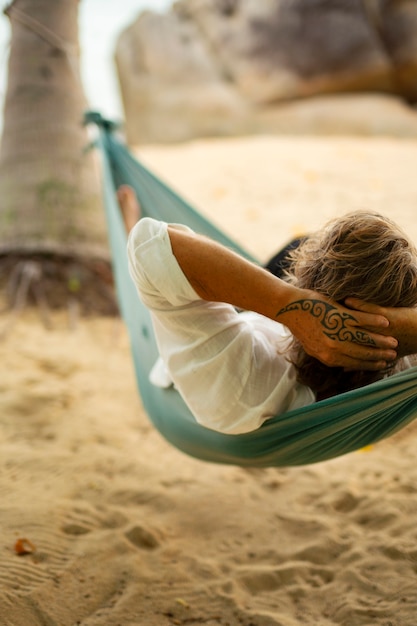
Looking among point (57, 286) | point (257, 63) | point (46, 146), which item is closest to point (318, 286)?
point (57, 286)

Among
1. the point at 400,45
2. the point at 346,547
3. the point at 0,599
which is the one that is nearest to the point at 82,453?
the point at 0,599

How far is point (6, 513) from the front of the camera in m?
1.71

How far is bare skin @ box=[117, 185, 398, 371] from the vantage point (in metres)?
1.15

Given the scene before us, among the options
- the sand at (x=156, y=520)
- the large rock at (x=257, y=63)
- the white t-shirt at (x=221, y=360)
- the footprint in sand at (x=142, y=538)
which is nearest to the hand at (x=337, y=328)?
the white t-shirt at (x=221, y=360)

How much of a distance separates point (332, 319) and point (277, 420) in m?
0.28

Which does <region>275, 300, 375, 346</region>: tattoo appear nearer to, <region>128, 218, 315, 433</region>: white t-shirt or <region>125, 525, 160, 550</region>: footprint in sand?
<region>128, 218, 315, 433</region>: white t-shirt

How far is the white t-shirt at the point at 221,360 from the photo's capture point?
1251 mm

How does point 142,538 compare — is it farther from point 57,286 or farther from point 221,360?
point 57,286

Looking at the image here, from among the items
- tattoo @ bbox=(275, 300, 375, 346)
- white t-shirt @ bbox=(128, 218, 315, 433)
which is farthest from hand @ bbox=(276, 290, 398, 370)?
white t-shirt @ bbox=(128, 218, 315, 433)

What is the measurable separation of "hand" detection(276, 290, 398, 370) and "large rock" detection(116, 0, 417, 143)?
7.16 m

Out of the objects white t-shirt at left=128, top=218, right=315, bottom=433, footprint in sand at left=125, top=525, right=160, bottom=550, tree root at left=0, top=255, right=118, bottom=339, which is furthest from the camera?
tree root at left=0, top=255, right=118, bottom=339

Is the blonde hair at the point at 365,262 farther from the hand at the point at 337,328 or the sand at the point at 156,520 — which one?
the sand at the point at 156,520

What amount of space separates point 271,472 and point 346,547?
0.49 metres

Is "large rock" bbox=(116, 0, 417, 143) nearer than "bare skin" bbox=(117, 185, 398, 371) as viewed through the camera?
No
